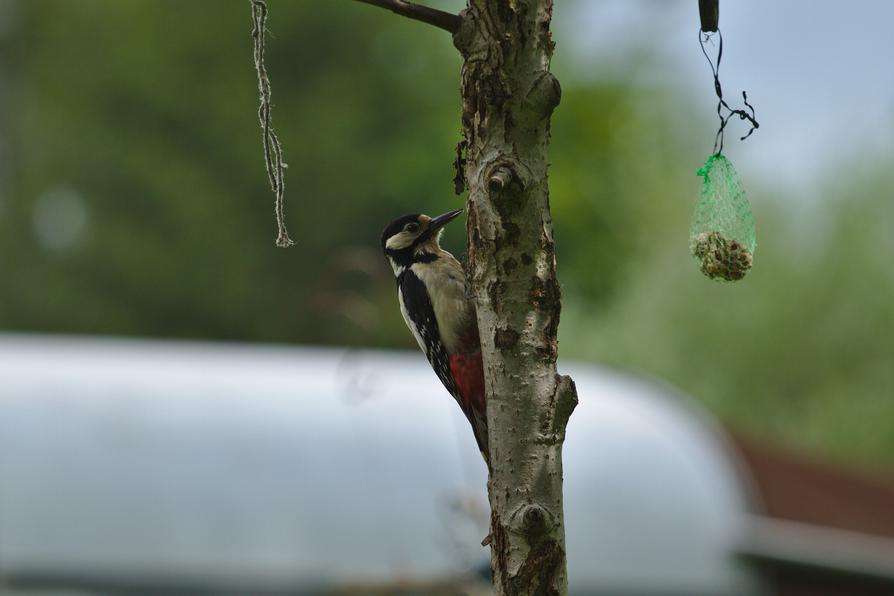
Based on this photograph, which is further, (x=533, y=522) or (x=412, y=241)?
(x=412, y=241)

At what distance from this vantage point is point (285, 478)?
7.35 metres

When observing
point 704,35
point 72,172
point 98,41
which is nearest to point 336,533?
point 704,35

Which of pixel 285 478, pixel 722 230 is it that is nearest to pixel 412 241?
pixel 722 230

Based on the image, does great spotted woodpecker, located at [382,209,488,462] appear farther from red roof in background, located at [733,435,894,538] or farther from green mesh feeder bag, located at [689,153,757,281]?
red roof in background, located at [733,435,894,538]

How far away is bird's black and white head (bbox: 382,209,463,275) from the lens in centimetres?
366

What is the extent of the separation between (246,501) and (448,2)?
60.2ft

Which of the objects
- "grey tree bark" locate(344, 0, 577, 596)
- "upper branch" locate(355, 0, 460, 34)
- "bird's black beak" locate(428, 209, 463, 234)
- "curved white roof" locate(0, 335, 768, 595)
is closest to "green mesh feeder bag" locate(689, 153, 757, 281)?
"grey tree bark" locate(344, 0, 577, 596)

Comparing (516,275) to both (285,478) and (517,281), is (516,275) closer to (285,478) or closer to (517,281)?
(517,281)

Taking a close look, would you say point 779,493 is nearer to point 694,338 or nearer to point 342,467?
point 342,467

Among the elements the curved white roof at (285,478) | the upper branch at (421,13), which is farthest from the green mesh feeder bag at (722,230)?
the curved white roof at (285,478)

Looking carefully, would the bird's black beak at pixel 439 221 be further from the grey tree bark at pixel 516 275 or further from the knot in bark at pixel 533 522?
the knot in bark at pixel 533 522

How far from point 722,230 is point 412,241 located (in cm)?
137

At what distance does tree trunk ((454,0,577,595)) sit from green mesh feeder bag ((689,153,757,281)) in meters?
0.66

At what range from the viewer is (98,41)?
26.0m
